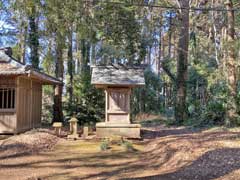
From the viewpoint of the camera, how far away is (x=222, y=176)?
7328mm

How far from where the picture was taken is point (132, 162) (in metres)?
9.76

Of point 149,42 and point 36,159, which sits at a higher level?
point 149,42

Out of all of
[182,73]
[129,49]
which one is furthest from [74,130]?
[129,49]

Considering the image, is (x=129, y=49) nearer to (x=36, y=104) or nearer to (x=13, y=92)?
(x=36, y=104)

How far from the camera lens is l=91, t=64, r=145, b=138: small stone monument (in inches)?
569

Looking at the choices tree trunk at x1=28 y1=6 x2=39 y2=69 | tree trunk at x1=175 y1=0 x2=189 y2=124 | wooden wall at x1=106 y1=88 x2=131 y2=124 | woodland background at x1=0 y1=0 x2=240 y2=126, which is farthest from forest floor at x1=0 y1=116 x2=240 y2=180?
tree trunk at x1=28 y1=6 x2=39 y2=69

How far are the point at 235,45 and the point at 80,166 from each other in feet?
31.9

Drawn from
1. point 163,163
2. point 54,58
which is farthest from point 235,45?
point 54,58

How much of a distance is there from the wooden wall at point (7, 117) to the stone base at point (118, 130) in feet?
12.6

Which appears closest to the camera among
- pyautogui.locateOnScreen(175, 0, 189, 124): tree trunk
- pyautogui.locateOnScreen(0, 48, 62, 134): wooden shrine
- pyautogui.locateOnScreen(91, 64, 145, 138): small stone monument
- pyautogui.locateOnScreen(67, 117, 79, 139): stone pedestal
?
pyautogui.locateOnScreen(67, 117, 79, 139): stone pedestal

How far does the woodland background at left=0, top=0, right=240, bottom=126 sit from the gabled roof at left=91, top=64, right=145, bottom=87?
2780 mm

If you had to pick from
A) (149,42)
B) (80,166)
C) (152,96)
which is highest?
(149,42)

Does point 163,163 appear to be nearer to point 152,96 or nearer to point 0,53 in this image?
point 0,53

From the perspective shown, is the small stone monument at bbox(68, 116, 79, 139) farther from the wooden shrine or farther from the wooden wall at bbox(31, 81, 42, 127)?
the wooden wall at bbox(31, 81, 42, 127)
